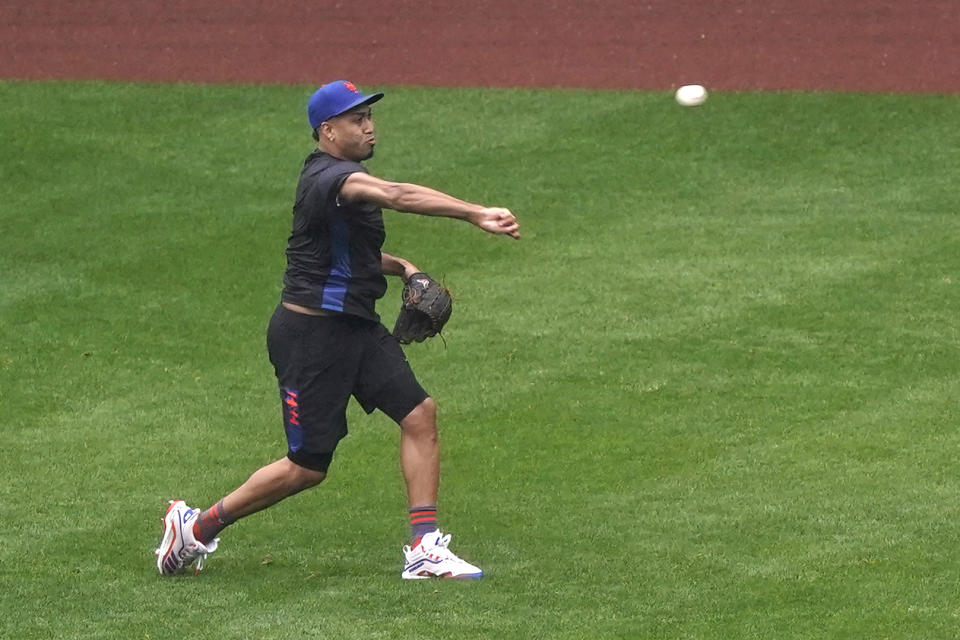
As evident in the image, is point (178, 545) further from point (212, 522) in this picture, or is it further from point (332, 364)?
point (332, 364)

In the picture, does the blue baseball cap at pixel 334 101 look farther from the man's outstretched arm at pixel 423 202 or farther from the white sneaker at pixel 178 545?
the white sneaker at pixel 178 545

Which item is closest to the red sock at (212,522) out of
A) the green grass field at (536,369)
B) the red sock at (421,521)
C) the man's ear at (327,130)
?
the green grass field at (536,369)

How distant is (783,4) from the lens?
15117mm

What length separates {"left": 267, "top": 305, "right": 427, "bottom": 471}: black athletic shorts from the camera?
Result: 624 centimetres

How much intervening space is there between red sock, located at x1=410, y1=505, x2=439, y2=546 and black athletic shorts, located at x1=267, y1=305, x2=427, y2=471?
371mm

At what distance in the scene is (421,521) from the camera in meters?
6.24

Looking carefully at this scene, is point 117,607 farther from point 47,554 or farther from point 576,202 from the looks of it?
point 576,202

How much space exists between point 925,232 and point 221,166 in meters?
5.73

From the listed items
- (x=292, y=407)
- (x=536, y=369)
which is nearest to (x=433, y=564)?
(x=292, y=407)

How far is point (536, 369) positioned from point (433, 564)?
10.1 feet

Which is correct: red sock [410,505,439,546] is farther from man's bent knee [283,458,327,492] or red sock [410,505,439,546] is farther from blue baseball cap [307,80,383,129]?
blue baseball cap [307,80,383,129]

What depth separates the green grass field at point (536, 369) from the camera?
5.96 meters

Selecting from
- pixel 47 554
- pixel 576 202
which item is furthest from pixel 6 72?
pixel 47 554

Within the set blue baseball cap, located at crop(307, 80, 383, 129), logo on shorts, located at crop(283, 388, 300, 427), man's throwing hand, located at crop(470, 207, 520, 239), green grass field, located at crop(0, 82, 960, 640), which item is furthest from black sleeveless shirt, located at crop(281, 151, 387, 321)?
green grass field, located at crop(0, 82, 960, 640)
